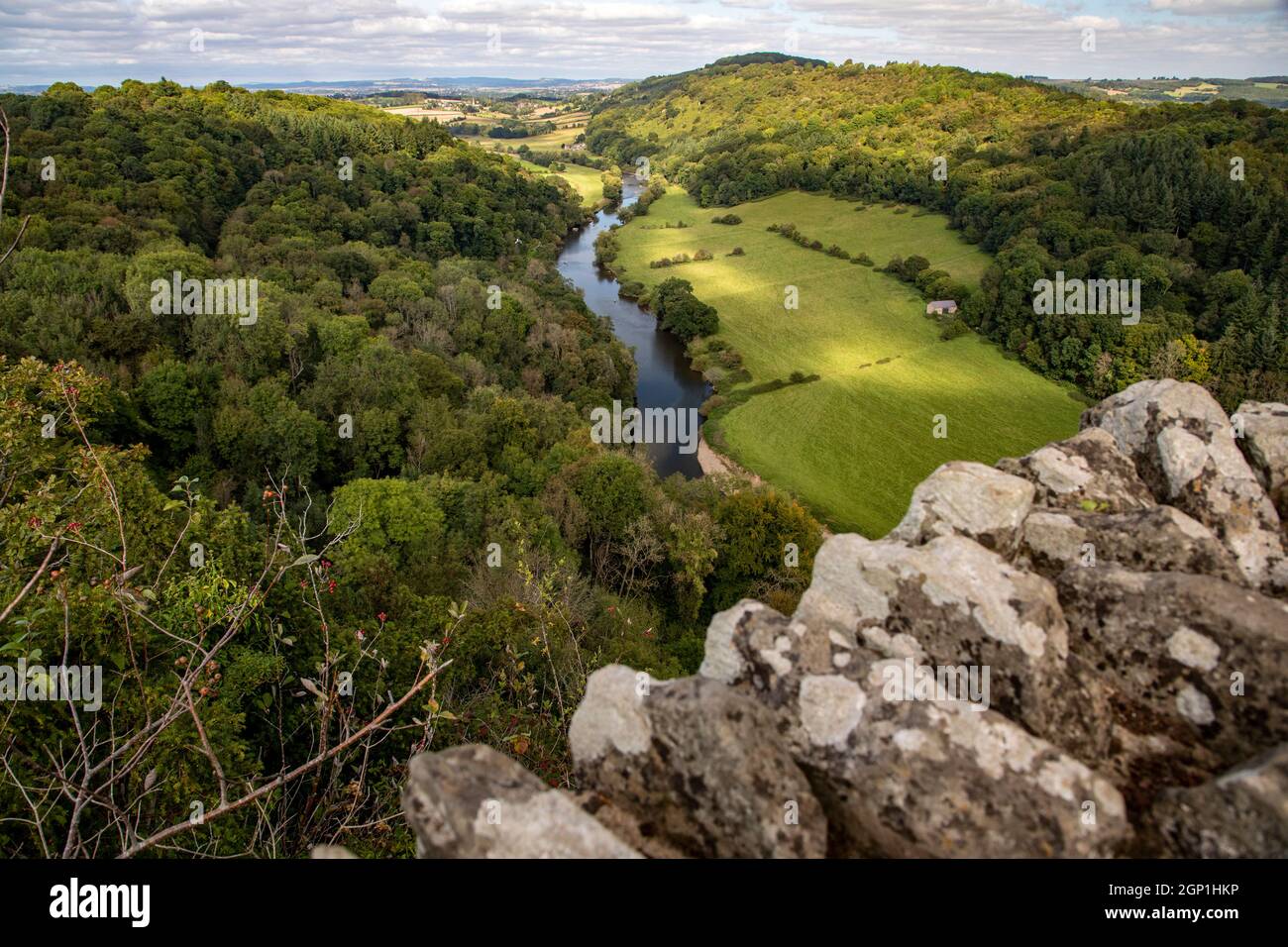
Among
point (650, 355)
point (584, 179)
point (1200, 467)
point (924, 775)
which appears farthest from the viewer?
point (584, 179)

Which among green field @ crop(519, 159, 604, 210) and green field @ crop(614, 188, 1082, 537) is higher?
green field @ crop(519, 159, 604, 210)

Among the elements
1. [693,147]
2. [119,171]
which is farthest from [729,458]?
[693,147]

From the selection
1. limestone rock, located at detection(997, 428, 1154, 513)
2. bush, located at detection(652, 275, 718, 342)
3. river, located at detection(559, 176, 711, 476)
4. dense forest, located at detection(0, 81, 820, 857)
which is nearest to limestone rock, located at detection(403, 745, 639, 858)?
dense forest, located at detection(0, 81, 820, 857)

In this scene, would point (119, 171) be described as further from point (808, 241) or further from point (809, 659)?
point (808, 241)

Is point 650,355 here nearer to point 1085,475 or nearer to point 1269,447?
point 1085,475

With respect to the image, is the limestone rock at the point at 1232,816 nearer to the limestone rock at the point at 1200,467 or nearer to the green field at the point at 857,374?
the limestone rock at the point at 1200,467

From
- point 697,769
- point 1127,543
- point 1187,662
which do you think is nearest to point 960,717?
point 697,769

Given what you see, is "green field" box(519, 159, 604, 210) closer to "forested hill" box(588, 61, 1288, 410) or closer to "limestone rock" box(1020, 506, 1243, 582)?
"forested hill" box(588, 61, 1288, 410)
